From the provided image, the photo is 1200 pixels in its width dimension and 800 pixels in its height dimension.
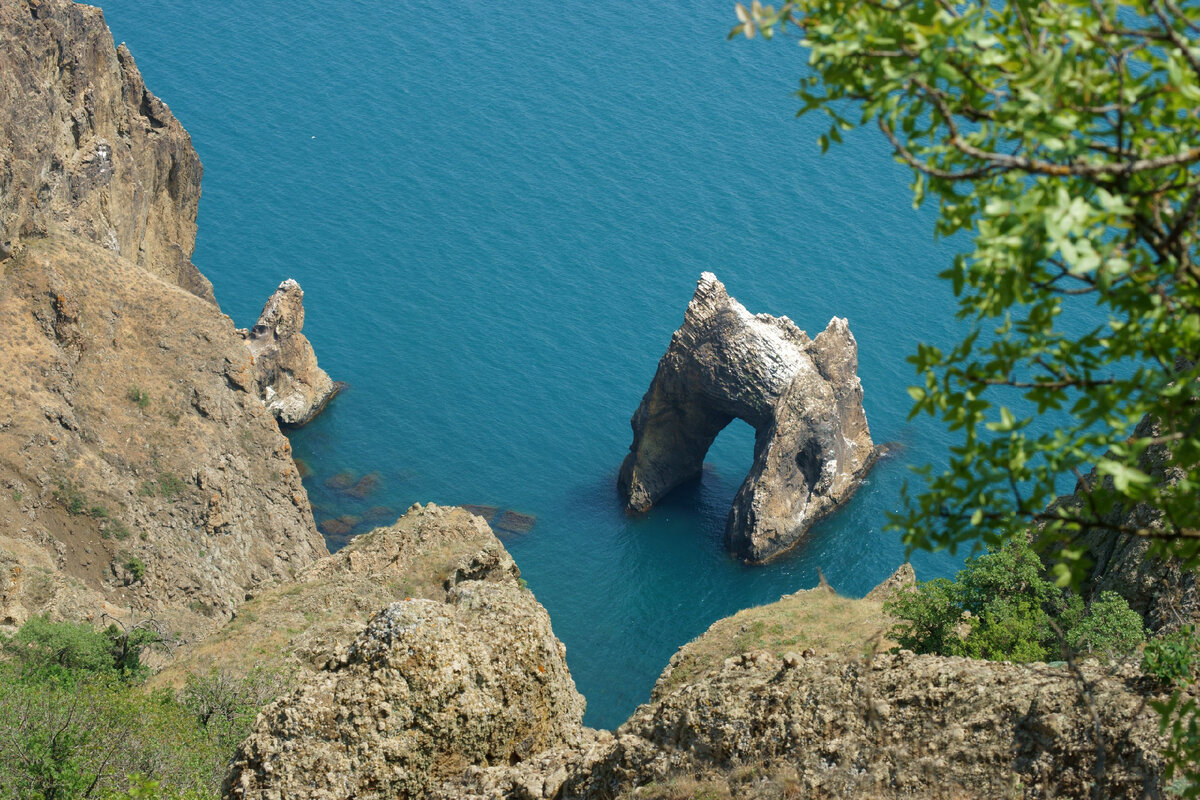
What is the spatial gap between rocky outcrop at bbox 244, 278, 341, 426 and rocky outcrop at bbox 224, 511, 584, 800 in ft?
216

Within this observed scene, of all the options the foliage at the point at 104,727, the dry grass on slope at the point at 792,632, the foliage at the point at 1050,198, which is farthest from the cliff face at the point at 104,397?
the foliage at the point at 1050,198

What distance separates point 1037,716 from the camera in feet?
63.3

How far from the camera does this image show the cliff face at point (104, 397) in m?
57.4

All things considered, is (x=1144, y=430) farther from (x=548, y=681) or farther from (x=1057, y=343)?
(x=1057, y=343)

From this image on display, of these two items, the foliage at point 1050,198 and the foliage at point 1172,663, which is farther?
the foliage at point 1172,663

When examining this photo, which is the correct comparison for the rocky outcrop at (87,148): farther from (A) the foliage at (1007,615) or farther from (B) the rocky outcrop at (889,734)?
(B) the rocky outcrop at (889,734)

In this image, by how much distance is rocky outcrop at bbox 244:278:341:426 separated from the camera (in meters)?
89.0

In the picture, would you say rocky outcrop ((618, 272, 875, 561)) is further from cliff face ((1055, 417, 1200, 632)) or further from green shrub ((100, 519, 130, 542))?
cliff face ((1055, 417, 1200, 632))

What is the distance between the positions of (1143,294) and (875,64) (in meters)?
3.60

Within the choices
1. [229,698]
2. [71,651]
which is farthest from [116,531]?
[229,698]

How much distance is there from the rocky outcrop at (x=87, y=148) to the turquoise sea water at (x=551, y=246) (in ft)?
54.3

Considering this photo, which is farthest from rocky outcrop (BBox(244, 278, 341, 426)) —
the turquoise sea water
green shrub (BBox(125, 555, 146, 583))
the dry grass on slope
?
the dry grass on slope

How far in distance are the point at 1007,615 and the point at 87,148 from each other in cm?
6715

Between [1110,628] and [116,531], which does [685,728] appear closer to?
[1110,628]
